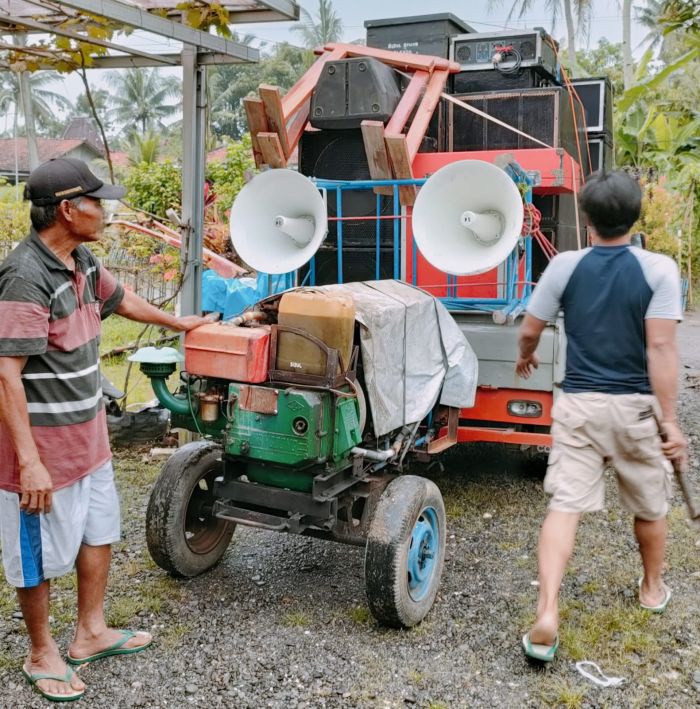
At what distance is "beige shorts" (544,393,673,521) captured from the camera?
3.16 m

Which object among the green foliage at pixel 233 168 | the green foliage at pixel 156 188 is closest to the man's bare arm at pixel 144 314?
the green foliage at pixel 233 168

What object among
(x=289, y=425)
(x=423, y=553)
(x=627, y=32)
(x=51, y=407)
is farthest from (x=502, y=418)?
(x=627, y=32)

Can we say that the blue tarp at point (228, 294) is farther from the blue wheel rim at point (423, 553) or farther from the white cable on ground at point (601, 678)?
the white cable on ground at point (601, 678)

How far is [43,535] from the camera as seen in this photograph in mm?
2936

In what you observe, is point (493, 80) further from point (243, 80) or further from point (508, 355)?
point (243, 80)

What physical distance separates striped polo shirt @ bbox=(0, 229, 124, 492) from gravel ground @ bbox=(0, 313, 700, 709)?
0.88m

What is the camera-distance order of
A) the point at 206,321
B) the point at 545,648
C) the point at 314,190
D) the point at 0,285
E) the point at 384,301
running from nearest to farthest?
the point at 0,285, the point at 545,648, the point at 206,321, the point at 384,301, the point at 314,190

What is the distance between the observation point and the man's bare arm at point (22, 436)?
2721 mm

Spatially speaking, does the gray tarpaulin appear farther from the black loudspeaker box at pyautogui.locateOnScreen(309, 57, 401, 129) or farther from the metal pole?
the metal pole

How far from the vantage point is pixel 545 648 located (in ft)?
10.1

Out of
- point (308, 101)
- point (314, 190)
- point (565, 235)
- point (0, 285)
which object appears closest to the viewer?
point (0, 285)

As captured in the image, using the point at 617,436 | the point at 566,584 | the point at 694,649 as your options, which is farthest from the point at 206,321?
the point at 694,649

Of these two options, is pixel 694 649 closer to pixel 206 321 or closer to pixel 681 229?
pixel 206 321

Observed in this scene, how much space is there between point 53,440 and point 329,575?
5.67 ft
